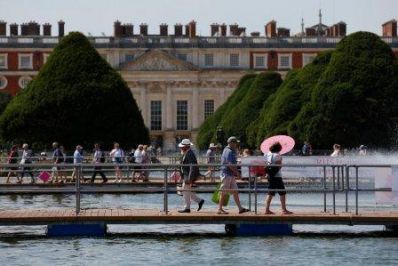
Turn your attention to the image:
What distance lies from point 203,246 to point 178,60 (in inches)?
4110

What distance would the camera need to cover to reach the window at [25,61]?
408ft

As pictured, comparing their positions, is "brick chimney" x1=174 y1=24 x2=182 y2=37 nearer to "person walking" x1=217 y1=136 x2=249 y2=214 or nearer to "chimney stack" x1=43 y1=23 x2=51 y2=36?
"chimney stack" x1=43 y1=23 x2=51 y2=36

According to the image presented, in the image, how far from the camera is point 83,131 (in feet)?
197

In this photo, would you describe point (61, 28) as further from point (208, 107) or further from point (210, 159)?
point (210, 159)

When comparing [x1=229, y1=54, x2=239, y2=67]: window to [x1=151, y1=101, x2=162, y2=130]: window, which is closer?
[x1=229, y1=54, x2=239, y2=67]: window

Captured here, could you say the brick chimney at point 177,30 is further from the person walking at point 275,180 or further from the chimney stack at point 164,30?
the person walking at point 275,180

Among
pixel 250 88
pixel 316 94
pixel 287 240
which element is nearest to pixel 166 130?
pixel 250 88

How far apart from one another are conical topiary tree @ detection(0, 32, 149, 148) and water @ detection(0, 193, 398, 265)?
3056 cm

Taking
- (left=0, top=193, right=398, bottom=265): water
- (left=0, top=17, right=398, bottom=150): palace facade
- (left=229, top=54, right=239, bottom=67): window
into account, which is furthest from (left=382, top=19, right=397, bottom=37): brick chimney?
(left=0, top=193, right=398, bottom=265): water

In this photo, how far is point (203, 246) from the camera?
82.0 ft

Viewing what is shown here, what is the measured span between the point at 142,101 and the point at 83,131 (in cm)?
7109

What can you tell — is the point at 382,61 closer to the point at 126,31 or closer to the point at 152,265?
the point at 152,265

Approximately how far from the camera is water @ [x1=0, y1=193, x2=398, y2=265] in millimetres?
22844

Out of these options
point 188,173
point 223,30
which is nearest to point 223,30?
point 223,30
